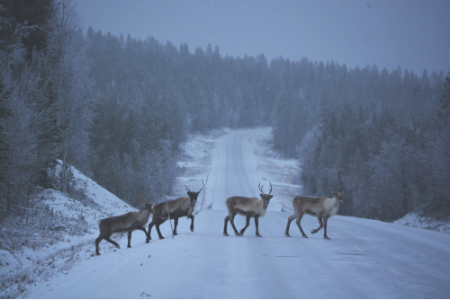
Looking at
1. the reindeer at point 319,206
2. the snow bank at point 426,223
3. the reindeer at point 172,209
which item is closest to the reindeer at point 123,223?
the reindeer at point 172,209

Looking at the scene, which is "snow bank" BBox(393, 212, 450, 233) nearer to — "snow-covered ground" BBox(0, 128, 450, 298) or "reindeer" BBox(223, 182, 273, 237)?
"snow-covered ground" BBox(0, 128, 450, 298)

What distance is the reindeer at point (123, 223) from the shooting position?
11.6m

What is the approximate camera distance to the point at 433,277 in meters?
7.50

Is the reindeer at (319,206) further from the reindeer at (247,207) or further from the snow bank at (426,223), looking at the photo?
the snow bank at (426,223)

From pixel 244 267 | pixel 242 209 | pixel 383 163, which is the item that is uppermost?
pixel 383 163

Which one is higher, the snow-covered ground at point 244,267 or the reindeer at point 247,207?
the reindeer at point 247,207

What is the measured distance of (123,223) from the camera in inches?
467

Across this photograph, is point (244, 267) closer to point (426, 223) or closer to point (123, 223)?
point (123, 223)

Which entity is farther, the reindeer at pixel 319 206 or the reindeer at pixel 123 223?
the reindeer at pixel 319 206

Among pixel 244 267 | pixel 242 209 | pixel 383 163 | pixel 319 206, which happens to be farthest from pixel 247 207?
pixel 383 163

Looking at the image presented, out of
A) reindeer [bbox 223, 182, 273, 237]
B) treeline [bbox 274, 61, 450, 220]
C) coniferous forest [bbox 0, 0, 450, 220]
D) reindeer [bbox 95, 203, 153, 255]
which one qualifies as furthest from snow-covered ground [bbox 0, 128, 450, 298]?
treeline [bbox 274, 61, 450, 220]

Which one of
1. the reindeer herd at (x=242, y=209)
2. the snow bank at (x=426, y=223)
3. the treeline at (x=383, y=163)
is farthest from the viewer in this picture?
the treeline at (x=383, y=163)

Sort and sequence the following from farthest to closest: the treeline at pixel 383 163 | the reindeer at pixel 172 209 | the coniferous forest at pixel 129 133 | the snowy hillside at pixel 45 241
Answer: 1. the treeline at pixel 383 163
2. the coniferous forest at pixel 129 133
3. the reindeer at pixel 172 209
4. the snowy hillside at pixel 45 241

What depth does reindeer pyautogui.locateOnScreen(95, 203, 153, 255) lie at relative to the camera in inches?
458
